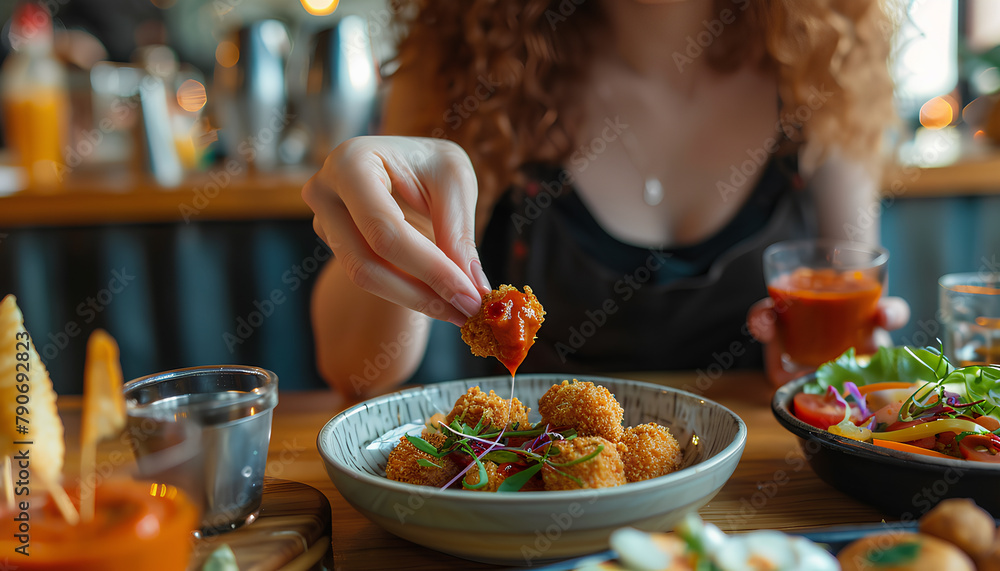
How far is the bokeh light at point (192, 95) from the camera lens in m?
4.21

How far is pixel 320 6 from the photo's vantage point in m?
4.65

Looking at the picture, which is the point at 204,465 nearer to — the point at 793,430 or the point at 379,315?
the point at 793,430

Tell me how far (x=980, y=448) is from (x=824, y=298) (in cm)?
62

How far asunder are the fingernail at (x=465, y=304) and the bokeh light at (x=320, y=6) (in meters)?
4.26

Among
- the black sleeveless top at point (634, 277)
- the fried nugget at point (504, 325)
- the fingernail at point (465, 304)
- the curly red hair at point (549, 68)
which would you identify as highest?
the curly red hair at point (549, 68)

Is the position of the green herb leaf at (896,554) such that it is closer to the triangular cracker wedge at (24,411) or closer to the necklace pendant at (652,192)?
the triangular cracker wedge at (24,411)

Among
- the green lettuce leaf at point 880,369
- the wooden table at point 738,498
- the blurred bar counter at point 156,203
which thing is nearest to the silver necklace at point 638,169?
the wooden table at point 738,498

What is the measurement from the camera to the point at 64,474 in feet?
2.17

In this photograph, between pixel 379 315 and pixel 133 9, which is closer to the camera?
pixel 379 315

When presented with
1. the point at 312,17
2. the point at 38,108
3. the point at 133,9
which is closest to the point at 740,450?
the point at 38,108

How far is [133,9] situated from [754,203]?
4.34m

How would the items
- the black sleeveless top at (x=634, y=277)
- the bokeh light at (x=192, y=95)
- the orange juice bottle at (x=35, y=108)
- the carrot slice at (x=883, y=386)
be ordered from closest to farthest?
the carrot slice at (x=883, y=386) → the black sleeveless top at (x=634, y=277) → the orange juice bottle at (x=35, y=108) → the bokeh light at (x=192, y=95)

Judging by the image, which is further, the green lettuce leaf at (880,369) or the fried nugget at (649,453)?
the green lettuce leaf at (880,369)

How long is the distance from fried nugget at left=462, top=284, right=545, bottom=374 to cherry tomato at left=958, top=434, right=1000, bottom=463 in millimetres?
592
